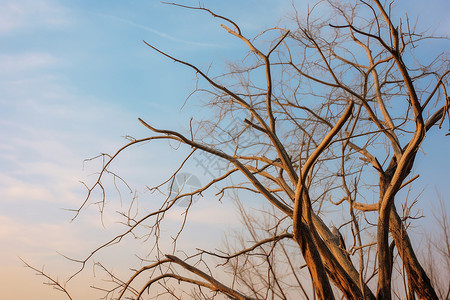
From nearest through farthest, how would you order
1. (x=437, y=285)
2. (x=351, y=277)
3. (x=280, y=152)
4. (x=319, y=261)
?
(x=319, y=261)
(x=280, y=152)
(x=351, y=277)
(x=437, y=285)

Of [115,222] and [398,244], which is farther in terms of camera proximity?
[398,244]

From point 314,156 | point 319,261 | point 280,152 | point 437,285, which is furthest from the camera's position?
point 437,285

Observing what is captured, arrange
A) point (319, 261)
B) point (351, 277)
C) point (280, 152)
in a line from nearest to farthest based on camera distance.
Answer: point (319, 261)
point (280, 152)
point (351, 277)

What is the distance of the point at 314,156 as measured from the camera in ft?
10.6

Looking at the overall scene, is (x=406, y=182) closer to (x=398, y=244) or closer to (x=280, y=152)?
(x=398, y=244)

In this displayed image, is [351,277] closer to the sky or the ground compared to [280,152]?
closer to the ground

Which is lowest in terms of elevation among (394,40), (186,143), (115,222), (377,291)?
(377,291)

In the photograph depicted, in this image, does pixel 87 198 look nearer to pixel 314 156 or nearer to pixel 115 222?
pixel 115 222

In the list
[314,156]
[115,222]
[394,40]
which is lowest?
[314,156]

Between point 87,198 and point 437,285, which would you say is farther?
point 437,285

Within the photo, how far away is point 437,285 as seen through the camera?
5.12 meters

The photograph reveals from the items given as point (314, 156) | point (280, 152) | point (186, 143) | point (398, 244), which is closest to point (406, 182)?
Answer: point (398, 244)

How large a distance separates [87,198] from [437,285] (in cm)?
403

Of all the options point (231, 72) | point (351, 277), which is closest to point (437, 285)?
point (351, 277)
